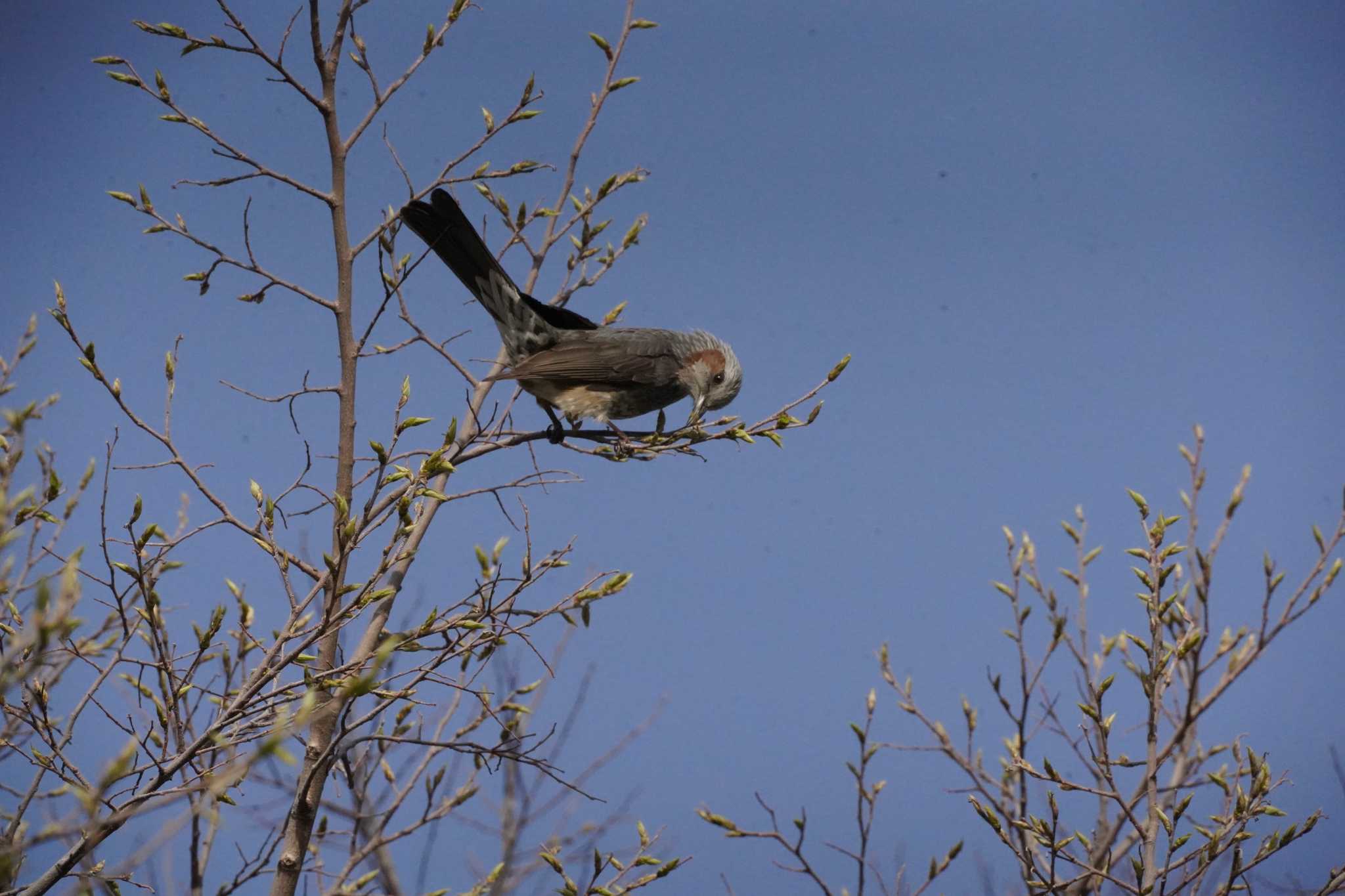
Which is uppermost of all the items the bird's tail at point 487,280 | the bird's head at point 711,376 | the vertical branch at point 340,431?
the bird's tail at point 487,280

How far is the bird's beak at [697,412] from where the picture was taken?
4.42 metres

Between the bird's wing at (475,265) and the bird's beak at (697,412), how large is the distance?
823mm

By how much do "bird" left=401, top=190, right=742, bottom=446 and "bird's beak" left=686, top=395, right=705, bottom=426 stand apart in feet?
0.06

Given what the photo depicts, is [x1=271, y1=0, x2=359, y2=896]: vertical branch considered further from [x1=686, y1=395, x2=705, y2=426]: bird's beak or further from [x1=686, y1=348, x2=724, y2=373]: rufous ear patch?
[x1=686, y1=348, x2=724, y2=373]: rufous ear patch

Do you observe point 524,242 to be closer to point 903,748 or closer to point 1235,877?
point 903,748

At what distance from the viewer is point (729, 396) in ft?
18.7

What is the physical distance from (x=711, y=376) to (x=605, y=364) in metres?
0.61

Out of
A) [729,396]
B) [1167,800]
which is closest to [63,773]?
[729,396]

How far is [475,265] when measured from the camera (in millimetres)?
5250

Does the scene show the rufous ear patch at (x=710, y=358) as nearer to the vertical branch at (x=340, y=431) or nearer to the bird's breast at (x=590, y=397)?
the bird's breast at (x=590, y=397)

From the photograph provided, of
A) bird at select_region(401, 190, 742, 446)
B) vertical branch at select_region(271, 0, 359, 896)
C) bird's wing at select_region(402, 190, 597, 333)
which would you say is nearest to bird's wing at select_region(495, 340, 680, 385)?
bird at select_region(401, 190, 742, 446)

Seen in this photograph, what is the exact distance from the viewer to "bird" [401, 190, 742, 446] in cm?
511

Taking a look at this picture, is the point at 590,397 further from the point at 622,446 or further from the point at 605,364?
the point at 622,446

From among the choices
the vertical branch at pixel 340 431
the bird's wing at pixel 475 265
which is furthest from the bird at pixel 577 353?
the vertical branch at pixel 340 431
